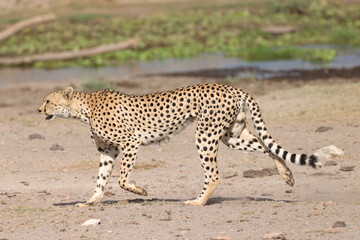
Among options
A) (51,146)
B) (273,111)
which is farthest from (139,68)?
(51,146)

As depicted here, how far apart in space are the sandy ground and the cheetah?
0.45 meters

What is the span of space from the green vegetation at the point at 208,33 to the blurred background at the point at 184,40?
4 cm

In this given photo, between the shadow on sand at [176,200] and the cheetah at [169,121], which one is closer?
the cheetah at [169,121]

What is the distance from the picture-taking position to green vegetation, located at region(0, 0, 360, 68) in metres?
29.4

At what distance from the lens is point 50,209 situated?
28.5 ft

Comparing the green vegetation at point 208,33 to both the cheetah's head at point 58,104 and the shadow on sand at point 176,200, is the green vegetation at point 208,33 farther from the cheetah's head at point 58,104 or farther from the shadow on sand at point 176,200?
the cheetah's head at point 58,104

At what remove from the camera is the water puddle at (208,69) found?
22.8 meters

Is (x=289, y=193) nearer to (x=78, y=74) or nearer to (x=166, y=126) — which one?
(x=166, y=126)

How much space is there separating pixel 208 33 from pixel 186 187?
24.3 meters

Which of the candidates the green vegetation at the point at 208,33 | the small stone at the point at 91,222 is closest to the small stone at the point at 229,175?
the small stone at the point at 91,222

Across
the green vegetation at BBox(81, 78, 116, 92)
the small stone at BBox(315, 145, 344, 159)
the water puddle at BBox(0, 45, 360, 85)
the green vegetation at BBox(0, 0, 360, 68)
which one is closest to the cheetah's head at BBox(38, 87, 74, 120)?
the small stone at BBox(315, 145, 344, 159)

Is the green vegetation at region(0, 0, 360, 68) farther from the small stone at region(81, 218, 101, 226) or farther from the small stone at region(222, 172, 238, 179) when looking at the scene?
the small stone at region(81, 218, 101, 226)

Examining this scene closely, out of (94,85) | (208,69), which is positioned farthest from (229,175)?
(208,69)

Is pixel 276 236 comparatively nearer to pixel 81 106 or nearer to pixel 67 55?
pixel 81 106
